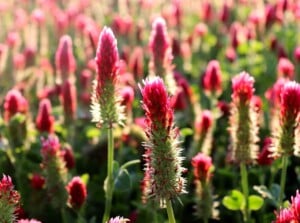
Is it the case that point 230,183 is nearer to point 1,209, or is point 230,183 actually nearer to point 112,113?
point 112,113

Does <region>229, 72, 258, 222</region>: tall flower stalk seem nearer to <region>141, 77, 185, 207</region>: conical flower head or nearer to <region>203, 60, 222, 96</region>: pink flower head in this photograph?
<region>141, 77, 185, 207</region>: conical flower head

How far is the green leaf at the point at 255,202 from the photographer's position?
3146 millimetres

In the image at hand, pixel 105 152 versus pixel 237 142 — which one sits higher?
pixel 105 152

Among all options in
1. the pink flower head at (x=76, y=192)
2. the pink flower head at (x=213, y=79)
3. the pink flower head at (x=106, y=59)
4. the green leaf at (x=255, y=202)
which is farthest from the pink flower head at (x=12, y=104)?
the green leaf at (x=255, y=202)

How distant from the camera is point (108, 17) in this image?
8.80 m

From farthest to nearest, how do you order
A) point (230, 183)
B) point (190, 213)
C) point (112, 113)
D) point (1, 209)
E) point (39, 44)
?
point (39, 44), point (230, 183), point (190, 213), point (112, 113), point (1, 209)

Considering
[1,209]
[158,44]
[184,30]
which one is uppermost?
[184,30]

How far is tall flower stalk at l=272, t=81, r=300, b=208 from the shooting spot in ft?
8.49

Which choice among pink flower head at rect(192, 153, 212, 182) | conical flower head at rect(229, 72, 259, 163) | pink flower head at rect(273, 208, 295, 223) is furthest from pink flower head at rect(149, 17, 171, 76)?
pink flower head at rect(273, 208, 295, 223)

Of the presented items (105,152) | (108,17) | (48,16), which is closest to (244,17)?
(108,17)

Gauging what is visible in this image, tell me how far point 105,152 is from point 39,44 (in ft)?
9.45

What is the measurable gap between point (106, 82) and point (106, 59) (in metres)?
0.11

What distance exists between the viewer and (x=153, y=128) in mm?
2305

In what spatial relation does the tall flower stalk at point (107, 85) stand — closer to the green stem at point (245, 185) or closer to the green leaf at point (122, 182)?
the green leaf at point (122, 182)
